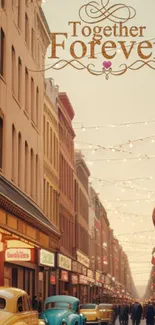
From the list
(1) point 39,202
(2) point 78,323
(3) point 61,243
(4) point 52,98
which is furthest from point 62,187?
(2) point 78,323

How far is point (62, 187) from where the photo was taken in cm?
5797

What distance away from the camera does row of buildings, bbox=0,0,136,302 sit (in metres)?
27.8

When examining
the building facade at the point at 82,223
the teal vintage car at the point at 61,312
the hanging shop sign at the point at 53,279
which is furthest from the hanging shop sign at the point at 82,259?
the teal vintage car at the point at 61,312

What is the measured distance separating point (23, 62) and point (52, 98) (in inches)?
646

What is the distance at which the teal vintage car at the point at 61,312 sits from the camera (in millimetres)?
25172

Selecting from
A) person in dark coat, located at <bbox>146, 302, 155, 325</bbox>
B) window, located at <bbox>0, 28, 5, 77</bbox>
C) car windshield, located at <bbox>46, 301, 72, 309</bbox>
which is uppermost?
window, located at <bbox>0, 28, 5, 77</bbox>

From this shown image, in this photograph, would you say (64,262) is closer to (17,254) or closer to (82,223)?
(82,223)

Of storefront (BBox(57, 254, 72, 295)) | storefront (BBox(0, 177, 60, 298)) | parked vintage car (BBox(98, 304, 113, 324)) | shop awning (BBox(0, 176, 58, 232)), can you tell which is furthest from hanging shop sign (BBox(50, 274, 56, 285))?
shop awning (BBox(0, 176, 58, 232))

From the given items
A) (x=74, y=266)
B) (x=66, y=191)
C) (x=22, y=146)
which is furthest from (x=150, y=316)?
(x=74, y=266)

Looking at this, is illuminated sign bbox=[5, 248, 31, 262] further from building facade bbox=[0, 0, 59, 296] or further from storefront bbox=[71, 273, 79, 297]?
storefront bbox=[71, 273, 79, 297]

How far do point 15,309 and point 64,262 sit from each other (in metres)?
37.8

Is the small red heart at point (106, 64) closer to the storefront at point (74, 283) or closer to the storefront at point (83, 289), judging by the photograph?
the storefront at point (74, 283)

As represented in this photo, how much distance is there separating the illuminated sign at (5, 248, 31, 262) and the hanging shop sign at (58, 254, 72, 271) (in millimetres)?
22421

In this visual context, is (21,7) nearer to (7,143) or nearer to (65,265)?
(7,143)
